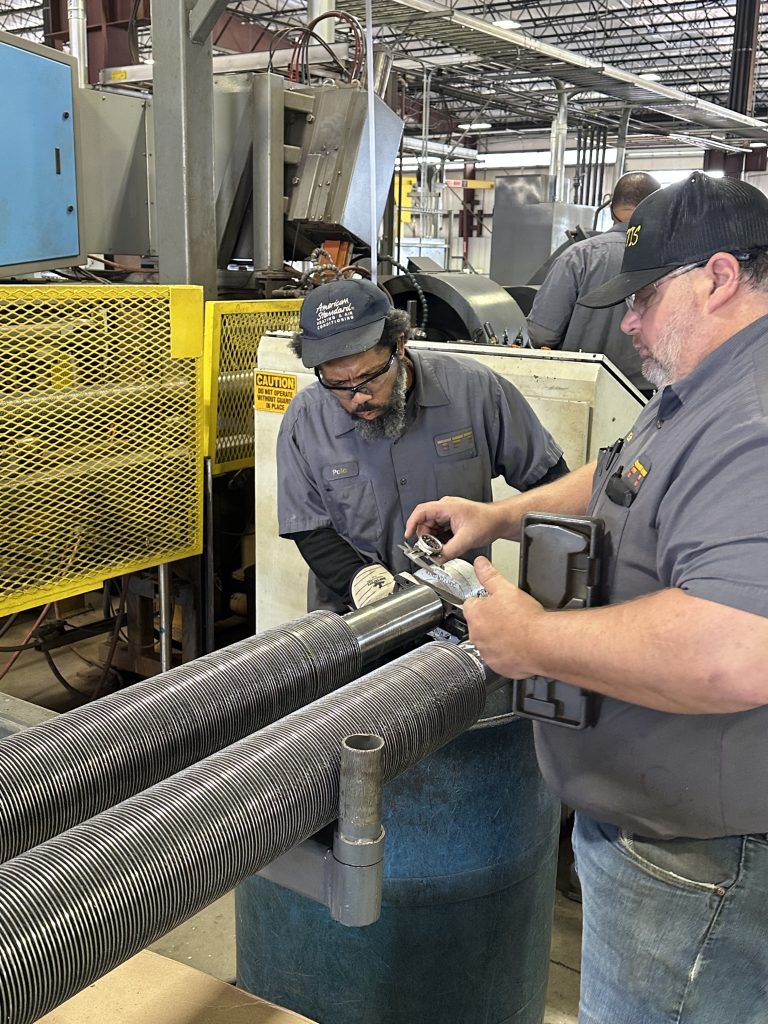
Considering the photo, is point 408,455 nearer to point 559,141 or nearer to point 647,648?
point 647,648

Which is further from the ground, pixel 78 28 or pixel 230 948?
pixel 78 28

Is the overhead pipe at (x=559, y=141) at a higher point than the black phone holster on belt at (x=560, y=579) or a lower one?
higher

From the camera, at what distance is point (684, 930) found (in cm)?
111

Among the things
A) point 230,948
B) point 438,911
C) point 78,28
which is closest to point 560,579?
point 438,911

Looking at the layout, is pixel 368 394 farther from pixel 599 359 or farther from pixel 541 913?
pixel 541 913

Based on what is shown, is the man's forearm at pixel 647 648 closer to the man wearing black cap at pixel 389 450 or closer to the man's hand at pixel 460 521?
the man's hand at pixel 460 521

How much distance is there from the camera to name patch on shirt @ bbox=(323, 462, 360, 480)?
2053mm

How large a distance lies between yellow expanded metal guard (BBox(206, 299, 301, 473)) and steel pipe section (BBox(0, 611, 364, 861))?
5.66 feet

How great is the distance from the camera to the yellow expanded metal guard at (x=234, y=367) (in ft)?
9.59

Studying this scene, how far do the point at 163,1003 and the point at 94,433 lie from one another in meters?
1.64

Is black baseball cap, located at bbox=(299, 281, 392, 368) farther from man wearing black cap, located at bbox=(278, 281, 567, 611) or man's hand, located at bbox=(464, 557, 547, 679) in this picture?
man's hand, located at bbox=(464, 557, 547, 679)

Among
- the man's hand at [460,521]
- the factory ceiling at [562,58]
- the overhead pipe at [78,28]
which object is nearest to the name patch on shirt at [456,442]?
the man's hand at [460,521]

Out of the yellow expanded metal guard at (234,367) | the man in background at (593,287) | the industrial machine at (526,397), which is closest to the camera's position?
the industrial machine at (526,397)

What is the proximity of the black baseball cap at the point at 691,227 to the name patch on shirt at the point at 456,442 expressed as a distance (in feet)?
3.13
